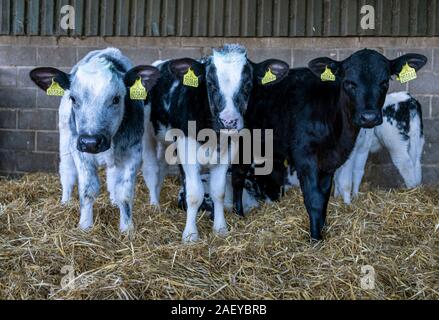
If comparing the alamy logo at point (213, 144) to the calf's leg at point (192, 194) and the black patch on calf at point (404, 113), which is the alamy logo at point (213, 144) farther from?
the black patch on calf at point (404, 113)

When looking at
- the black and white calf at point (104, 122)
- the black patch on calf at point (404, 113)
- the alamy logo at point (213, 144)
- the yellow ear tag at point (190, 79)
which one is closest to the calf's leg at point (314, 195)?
the alamy logo at point (213, 144)

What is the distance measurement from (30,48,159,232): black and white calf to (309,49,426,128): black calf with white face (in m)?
1.54

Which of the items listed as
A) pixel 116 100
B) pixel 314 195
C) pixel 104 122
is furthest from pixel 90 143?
pixel 314 195

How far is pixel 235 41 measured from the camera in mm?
7844

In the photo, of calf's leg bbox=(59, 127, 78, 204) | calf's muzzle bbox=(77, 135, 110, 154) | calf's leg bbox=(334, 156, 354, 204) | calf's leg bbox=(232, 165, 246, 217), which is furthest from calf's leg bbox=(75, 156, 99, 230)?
calf's leg bbox=(334, 156, 354, 204)

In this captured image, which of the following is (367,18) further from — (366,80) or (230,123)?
(230,123)

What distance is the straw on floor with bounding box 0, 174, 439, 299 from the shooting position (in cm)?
360

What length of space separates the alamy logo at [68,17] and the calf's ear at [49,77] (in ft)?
11.3

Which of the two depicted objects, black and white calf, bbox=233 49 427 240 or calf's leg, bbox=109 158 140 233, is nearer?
black and white calf, bbox=233 49 427 240

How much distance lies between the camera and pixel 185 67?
509 cm

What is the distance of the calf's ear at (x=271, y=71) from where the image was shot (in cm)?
527

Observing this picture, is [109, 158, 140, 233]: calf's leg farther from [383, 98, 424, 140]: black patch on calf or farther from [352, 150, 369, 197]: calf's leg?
[383, 98, 424, 140]: black patch on calf
